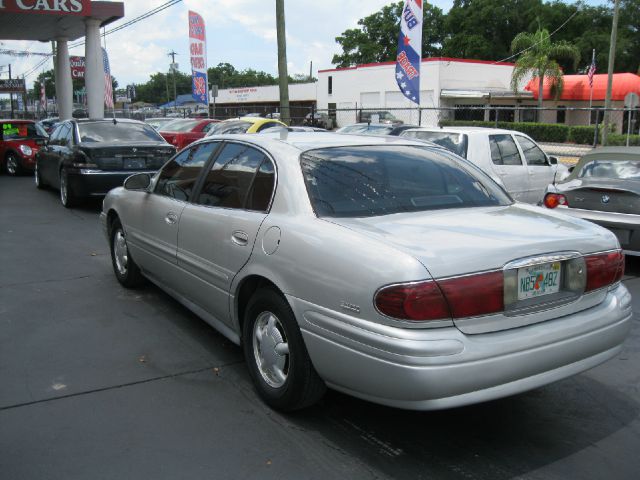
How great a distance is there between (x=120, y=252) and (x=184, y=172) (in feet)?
5.38

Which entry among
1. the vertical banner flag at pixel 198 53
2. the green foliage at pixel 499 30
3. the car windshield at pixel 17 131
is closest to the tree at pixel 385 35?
the green foliage at pixel 499 30

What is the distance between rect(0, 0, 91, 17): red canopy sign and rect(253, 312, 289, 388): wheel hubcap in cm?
1784

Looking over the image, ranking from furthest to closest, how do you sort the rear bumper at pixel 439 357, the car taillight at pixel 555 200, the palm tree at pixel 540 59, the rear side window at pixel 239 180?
the palm tree at pixel 540 59
the car taillight at pixel 555 200
the rear side window at pixel 239 180
the rear bumper at pixel 439 357

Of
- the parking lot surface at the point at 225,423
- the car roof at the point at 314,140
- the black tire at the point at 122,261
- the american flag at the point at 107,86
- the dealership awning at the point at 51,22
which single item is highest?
the dealership awning at the point at 51,22

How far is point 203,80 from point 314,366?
2827 cm

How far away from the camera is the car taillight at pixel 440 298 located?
276 centimetres

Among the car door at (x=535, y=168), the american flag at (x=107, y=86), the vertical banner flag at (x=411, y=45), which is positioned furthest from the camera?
the american flag at (x=107, y=86)

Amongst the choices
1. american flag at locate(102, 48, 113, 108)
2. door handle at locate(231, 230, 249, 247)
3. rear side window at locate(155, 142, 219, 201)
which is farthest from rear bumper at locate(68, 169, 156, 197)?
american flag at locate(102, 48, 113, 108)

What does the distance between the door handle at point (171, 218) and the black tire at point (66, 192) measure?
677 centimetres

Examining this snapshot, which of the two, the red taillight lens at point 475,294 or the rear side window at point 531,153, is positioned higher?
the rear side window at point 531,153

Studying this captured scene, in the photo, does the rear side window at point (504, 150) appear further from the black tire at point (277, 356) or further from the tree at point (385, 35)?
the tree at point (385, 35)

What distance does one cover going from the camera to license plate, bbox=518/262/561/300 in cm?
298

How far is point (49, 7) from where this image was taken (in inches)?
720

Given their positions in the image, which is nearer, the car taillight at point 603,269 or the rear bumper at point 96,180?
the car taillight at point 603,269
